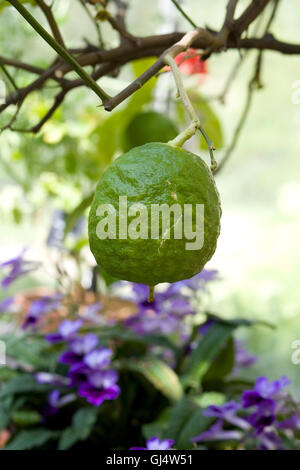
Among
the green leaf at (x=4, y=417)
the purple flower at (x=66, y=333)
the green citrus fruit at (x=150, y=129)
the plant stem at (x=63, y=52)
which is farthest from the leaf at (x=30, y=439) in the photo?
the plant stem at (x=63, y=52)

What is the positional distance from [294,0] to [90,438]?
1841 mm

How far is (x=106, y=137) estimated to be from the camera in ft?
3.09

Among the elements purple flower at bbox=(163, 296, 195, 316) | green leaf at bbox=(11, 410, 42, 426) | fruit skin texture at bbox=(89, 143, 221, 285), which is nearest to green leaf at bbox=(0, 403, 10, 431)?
green leaf at bbox=(11, 410, 42, 426)

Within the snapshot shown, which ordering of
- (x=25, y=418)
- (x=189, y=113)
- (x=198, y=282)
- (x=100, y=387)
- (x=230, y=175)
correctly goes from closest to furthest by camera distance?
1. (x=189, y=113)
2. (x=100, y=387)
3. (x=25, y=418)
4. (x=198, y=282)
5. (x=230, y=175)

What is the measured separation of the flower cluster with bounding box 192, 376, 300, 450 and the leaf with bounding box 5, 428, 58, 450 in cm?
23

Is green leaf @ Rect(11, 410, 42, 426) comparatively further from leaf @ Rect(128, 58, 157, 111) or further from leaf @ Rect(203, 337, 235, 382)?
leaf @ Rect(128, 58, 157, 111)

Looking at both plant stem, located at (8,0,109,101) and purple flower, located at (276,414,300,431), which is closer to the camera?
plant stem, located at (8,0,109,101)

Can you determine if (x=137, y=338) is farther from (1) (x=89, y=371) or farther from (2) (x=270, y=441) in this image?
(2) (x=270, y=441)

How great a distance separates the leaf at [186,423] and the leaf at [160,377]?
0.08 meters

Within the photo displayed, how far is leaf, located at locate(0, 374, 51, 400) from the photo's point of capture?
33.3 inches

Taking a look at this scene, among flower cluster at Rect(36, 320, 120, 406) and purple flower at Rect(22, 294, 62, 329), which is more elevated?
purple flower at Rect(22, 294, 62, 329)

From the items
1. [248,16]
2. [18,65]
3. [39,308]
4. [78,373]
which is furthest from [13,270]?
[248,16]

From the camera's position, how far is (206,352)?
2.83ft

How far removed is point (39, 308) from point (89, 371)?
33 centimetres
